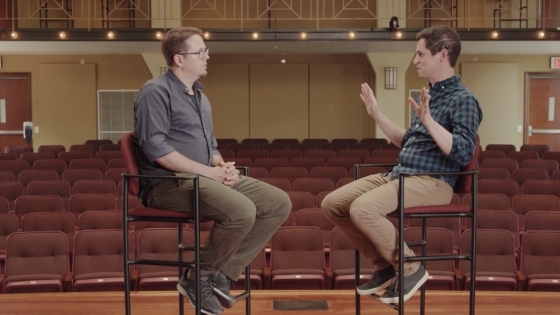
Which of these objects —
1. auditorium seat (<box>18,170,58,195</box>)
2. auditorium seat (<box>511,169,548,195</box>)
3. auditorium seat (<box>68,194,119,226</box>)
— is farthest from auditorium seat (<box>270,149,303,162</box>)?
auditorium seat (<box>68,194,119,226</box>)

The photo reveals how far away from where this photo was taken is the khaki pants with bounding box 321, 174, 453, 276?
2930mm

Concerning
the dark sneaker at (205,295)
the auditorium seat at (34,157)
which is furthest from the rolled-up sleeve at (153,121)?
the auditorium seat at (34,157)

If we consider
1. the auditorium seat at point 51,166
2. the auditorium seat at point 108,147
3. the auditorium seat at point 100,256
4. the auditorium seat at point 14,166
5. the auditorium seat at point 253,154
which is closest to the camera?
the auditorium seat at point 100,256

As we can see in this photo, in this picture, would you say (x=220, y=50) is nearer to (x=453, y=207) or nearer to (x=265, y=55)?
(x=265, y=55)

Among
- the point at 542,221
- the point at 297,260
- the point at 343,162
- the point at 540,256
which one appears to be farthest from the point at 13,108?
the point at 540,256

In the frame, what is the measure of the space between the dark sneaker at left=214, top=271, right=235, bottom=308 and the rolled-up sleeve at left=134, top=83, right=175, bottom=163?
1.99ft

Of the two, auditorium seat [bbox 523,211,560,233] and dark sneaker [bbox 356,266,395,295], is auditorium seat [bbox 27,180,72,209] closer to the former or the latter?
auditorium seat [bbox 523,211,560,233]

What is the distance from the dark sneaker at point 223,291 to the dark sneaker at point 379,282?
0.58 metres

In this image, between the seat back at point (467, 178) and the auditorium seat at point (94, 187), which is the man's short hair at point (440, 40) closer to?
the seat back at point (467, 178)

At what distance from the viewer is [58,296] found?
4.05m

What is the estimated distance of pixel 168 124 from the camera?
9.78 ft

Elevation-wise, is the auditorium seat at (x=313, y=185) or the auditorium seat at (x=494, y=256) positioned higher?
the auditorium seat at (x=313, y=185)

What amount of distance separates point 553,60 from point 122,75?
9.17 metres

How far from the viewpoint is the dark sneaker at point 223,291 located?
3.01 meters
